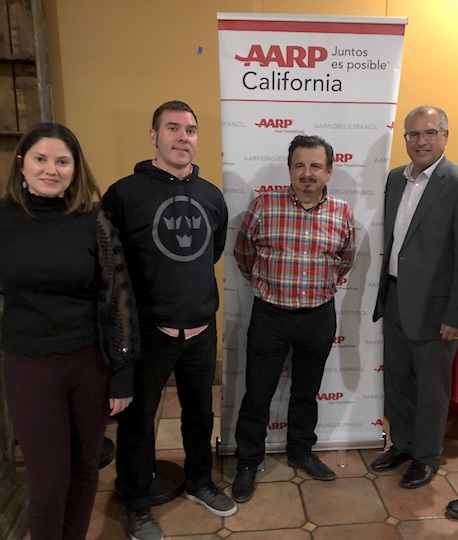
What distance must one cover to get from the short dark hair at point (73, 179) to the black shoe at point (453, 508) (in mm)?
1862

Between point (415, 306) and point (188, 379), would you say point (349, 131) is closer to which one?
point (415, 306)

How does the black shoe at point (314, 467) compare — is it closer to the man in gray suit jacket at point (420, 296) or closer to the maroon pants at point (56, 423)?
the man in gray suit jacket at point (420, 296)

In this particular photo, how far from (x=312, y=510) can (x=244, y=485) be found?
304 millimetres

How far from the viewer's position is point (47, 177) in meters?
1.34

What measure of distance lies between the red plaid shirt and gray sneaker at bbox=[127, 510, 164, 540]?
3.21ft

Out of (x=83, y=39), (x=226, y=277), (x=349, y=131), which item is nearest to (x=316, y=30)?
(x=349, y=131)

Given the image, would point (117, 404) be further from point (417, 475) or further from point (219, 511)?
point (417, 475)

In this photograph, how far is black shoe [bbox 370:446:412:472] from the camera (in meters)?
2.35

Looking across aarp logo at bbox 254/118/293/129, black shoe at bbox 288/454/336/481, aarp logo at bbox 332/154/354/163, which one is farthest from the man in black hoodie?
black shoe at bbox 288/454/336/481

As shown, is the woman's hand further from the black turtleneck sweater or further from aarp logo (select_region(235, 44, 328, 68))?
aarp logo (select_region(235, 44, 328, 68))

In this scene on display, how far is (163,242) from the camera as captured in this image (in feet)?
5.58

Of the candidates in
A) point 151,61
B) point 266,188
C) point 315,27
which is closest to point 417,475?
point 266,188

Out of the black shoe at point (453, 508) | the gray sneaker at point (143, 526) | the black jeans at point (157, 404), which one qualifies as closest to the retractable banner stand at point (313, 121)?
the black jeans at point (157, 404)

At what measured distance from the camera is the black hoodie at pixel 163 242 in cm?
170
